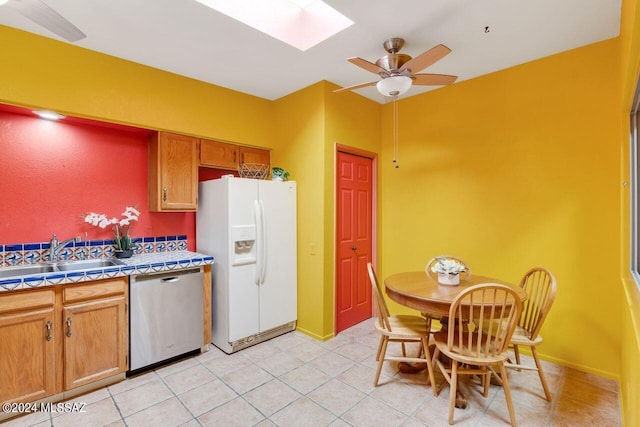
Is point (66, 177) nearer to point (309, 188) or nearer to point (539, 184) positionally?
point (309, 188)

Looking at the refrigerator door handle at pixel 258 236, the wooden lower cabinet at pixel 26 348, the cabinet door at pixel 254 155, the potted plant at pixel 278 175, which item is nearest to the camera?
the wooden lower cabinet at pixel 26 348

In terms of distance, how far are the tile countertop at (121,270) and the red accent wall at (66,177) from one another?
443mm

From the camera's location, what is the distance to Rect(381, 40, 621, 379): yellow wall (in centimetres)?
248

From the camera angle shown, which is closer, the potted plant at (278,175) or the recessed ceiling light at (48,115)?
the recessed ceiling light at (48,115)

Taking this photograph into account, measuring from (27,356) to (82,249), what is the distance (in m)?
0.96

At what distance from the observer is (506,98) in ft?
9.67

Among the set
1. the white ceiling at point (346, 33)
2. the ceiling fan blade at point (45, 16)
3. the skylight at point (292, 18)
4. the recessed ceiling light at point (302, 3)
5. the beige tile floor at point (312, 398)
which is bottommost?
the beige tile floor at point (312, 398)

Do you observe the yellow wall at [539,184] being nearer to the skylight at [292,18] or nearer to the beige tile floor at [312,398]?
the beige tile floor at [312,398]

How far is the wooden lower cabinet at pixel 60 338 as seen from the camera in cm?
199

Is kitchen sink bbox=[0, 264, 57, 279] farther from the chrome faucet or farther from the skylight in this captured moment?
the skylight

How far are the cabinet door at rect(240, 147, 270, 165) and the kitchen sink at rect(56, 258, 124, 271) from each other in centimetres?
164

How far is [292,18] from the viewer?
8.41 ft

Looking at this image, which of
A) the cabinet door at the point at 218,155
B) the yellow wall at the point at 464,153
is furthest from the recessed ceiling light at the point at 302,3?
the cabinet door at the point at 218,155

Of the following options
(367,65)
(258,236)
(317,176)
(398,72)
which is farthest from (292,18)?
(258,236)
